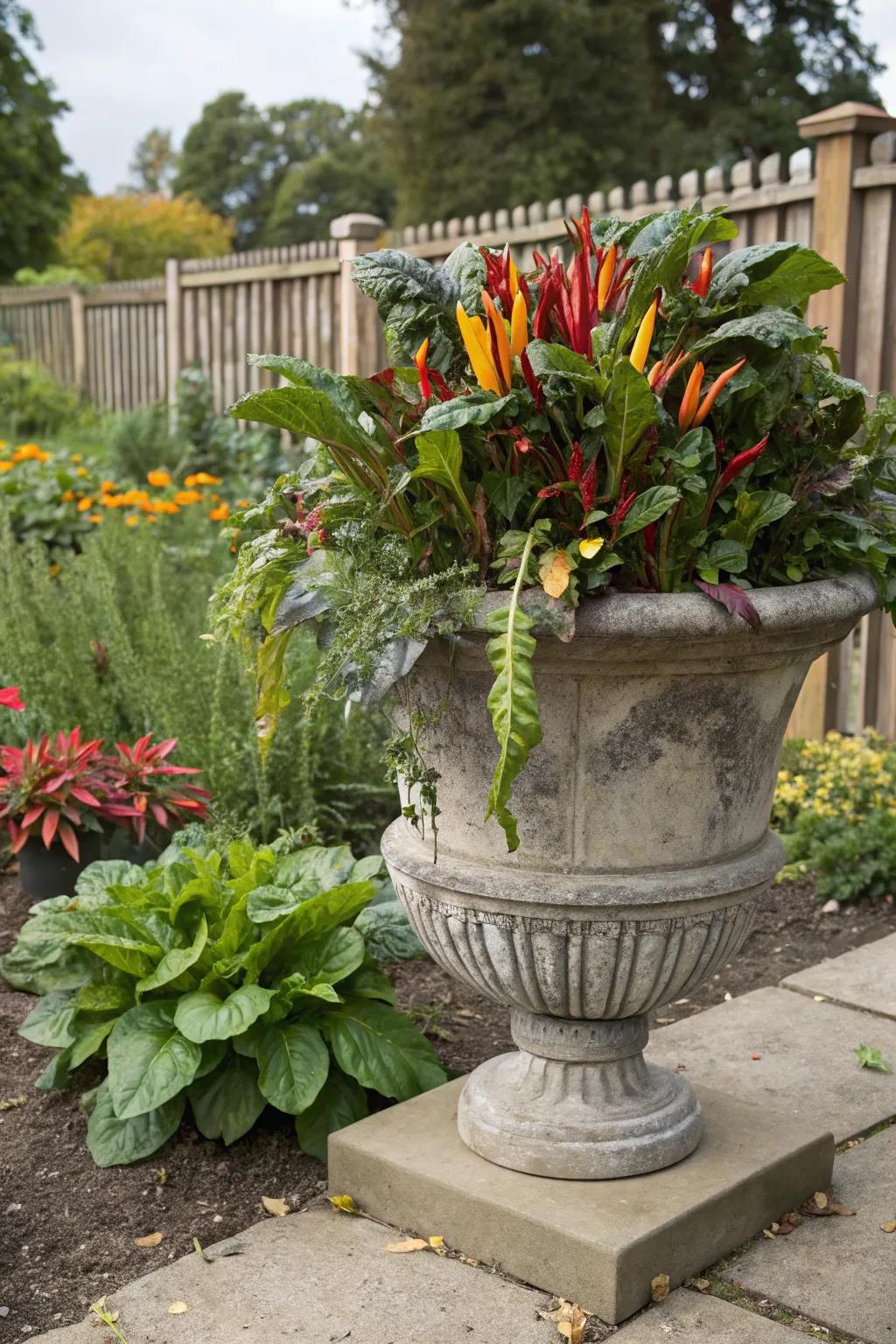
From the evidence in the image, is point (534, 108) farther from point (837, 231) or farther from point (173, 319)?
point (837, 231)

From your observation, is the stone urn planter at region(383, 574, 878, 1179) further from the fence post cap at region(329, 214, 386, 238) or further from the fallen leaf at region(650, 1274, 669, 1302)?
the fence post cap at region(329, 214, 386, 238)

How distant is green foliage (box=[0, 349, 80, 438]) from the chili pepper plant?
11006mm

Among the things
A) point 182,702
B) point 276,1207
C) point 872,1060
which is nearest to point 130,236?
point 182,702

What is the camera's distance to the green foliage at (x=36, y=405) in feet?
43.1

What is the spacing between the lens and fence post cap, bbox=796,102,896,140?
522 cm

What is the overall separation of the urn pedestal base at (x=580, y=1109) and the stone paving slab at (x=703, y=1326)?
0.27 m

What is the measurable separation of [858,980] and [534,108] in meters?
20.2

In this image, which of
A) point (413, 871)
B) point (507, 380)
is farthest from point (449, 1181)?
point (507, 380)

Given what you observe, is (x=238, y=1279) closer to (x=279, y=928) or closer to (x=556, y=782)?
(x=279, y=928)

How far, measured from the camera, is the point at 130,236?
1522 inches

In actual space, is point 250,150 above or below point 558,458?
above

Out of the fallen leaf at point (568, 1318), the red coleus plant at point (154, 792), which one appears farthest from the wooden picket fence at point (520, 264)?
the red coleus plant at point (154, 792)

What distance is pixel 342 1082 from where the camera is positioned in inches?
116

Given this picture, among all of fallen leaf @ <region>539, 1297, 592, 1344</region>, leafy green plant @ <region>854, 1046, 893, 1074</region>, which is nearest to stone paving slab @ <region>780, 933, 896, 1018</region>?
leafy green plant @ <region>854, 1046, 893, 1074</region>
